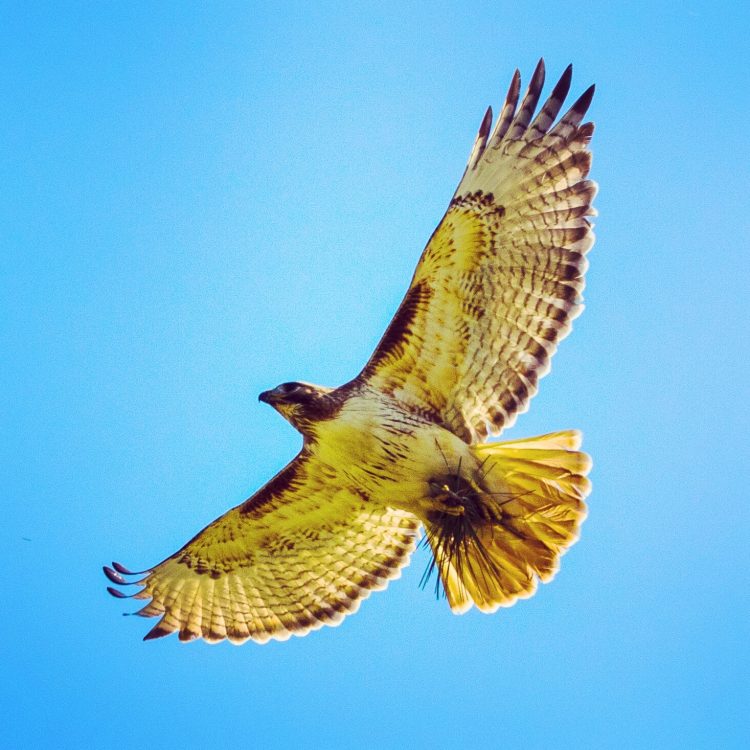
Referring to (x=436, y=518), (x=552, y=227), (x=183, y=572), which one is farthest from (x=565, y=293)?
(x=183, y=572)

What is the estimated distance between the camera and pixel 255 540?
829 cm

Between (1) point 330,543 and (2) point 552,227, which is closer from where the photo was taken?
(2) point 552,227

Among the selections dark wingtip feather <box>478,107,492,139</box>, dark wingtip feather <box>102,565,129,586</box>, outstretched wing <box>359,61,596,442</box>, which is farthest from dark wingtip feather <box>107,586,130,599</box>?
dark wingtip feather <box>478,107,492,139</box>

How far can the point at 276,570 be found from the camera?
842cm

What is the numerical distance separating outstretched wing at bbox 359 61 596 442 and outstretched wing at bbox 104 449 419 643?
1.31 meters

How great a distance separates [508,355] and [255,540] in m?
2.43

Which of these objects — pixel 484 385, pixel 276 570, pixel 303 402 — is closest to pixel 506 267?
pixel 484 385

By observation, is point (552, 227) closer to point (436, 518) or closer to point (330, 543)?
point (436, 518)

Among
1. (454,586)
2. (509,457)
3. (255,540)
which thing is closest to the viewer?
(509,457)

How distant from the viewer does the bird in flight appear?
7195mm

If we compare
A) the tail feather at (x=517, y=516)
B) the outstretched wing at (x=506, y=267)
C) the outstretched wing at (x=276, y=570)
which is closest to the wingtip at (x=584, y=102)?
the outstretched wing at (x=506, y=267)

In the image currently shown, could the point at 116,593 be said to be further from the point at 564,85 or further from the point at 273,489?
the point at 564,85

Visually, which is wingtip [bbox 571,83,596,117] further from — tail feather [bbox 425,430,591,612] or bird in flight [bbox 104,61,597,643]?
tail feather [bbox 425,430,591,612]

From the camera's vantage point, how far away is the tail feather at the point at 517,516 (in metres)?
7.13
